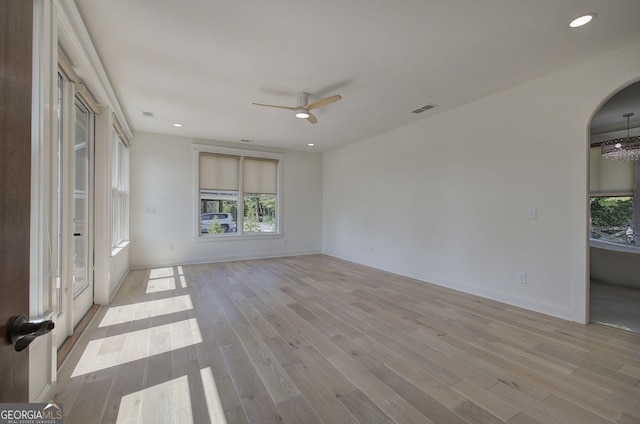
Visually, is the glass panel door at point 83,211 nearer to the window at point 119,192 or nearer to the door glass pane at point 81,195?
the door glass pane at point 81,195

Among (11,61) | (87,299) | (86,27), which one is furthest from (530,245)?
(87,299)

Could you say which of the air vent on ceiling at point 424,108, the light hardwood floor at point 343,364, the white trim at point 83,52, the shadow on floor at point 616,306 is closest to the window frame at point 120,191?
the white trim at point 83,52

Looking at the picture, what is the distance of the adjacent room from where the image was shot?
1766 mm

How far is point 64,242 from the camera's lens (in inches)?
96.0

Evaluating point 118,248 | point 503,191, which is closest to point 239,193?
point 118,248

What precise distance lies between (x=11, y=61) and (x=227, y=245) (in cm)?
587

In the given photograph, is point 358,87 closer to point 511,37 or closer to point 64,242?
point 511,37

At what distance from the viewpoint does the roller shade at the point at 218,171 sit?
6.05 metres

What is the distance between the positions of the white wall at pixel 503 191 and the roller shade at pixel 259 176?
2.65 meters

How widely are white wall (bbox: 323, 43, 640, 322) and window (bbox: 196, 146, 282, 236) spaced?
108 inches

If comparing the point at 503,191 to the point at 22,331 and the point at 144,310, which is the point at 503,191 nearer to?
the point at 22,331

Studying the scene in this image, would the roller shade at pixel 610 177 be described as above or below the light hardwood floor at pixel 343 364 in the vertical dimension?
above

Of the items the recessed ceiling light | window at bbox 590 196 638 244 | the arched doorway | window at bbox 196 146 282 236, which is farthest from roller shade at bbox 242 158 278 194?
window at bbox 590 196 638 244

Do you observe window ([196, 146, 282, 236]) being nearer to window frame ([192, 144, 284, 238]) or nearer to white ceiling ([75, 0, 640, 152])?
window frame ([192, 144, 284, 238])
